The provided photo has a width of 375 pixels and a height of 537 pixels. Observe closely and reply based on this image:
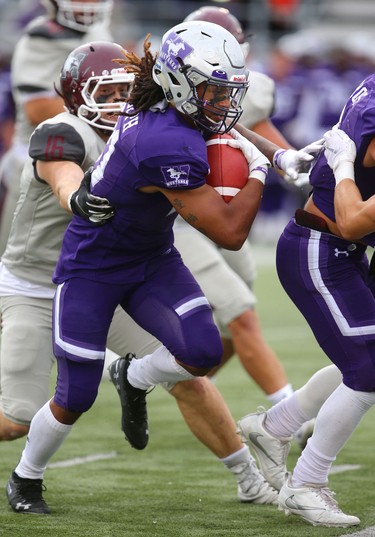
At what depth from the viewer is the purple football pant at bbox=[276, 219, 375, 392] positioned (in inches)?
150

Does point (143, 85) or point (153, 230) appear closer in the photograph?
point (143, 85)

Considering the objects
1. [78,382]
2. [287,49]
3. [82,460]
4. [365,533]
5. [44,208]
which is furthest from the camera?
[287,49]

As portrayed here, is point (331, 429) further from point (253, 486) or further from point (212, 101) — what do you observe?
point (212, 101)

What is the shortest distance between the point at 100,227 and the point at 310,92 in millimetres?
10471

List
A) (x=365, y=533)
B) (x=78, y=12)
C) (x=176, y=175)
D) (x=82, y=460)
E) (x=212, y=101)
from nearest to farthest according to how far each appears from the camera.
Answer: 1. (x=176, y=175)
2. (x=212, y=101)
3. (x=365, y=533)
4. (x=82, y=460)
5. (x=78, y=12)

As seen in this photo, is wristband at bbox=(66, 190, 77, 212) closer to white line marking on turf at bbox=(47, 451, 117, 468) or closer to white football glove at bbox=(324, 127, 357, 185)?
white football glove at bbox=(324, 127, 357, 185)

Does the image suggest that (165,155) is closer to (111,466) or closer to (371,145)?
(371,145)

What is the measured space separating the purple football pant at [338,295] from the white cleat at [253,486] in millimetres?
661

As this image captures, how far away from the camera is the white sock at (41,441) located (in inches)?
157

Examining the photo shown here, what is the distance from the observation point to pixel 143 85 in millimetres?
3795

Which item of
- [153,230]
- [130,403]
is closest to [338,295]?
[153,230]

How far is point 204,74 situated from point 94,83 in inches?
28.9

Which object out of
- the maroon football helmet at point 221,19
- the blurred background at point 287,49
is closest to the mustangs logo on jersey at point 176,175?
the maroon football helmet at point 221,19

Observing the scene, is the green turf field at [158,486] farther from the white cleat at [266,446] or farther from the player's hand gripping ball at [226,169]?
the player's hand gripping ball at [226,169]
